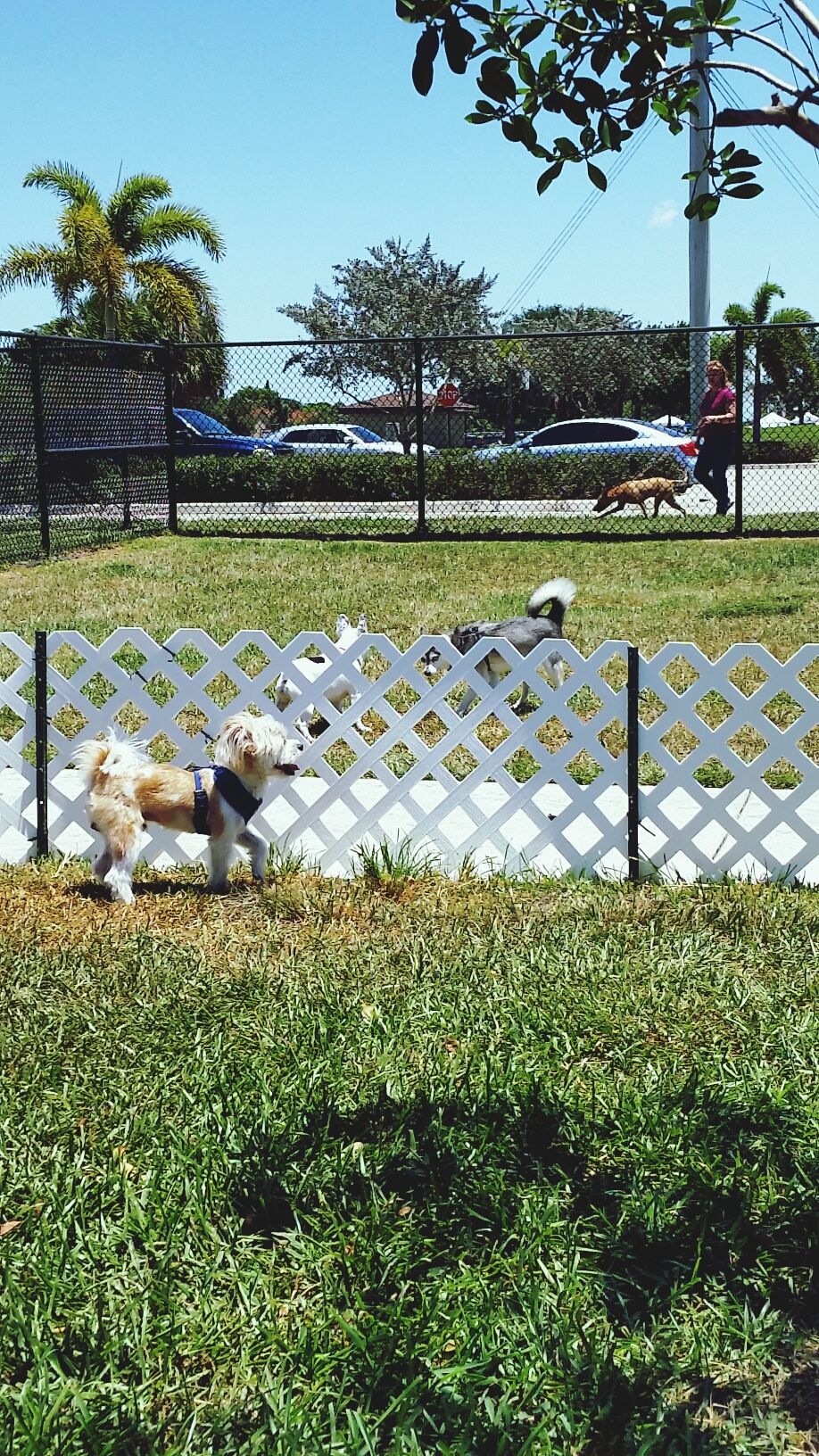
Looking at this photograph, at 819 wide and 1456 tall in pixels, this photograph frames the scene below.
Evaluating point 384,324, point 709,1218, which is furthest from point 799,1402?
point 384,324

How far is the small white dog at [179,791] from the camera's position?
498cm

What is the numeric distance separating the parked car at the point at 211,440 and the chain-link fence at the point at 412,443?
0.04m

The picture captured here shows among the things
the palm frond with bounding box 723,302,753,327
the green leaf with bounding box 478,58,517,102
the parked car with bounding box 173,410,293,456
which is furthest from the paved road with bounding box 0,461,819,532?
the palm frond with bounding box 723,302,753,327

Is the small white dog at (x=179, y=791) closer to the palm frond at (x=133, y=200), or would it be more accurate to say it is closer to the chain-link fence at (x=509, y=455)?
the chain-link fence at (x=509, y=455)

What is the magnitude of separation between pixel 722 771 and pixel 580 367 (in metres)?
14.6

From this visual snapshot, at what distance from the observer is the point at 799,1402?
2477mm

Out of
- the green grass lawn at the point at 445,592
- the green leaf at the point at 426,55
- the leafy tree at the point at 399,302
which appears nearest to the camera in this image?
the green leaf at the point at 426,55

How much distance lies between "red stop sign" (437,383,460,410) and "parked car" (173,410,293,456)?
2.46 metres

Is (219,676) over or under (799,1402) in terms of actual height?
over

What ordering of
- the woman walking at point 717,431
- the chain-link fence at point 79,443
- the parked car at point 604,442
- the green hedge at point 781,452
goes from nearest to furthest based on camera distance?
the chain-link fence at point 79,443, the woman walking at point 717,431, the green hedge at point 781,452, the parked car at point 604,442

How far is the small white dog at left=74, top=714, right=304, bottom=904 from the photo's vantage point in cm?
498

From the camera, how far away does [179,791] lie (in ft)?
16.5

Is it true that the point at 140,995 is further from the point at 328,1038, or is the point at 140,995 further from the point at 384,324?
the point at 384,324

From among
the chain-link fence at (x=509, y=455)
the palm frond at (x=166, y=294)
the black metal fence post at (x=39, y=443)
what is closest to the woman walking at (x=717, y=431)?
the chain-link fence at (x=509, y=455)
